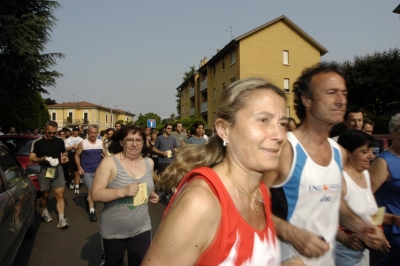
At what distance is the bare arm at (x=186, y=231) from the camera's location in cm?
120

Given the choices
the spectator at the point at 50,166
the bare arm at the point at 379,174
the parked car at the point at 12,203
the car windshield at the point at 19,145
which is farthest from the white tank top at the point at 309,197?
the car windshield at the point at 19,145

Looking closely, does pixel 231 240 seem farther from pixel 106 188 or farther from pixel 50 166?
pixel 50 166

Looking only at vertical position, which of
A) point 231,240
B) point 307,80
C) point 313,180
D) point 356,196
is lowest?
point 356,196

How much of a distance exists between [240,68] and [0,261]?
98.2ft

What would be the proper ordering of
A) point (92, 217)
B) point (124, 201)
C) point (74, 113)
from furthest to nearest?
point (74, 113)
point (92, 217)
point (124, 201)

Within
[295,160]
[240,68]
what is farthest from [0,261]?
[240,68]

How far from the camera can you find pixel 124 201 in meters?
3.33

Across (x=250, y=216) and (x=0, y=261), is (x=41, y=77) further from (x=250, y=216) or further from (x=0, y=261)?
(x=250, y=216)

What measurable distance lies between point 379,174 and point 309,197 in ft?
5.00

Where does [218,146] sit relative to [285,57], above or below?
below

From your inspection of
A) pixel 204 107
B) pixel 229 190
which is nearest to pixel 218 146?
pixel 229 190

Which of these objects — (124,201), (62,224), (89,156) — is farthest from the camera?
(89,156)

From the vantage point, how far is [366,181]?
3.05 m

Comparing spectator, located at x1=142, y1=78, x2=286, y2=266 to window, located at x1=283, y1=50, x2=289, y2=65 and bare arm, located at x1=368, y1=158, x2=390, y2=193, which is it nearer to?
bare arm, located at x1=368, y1=158, x2=390, y2=193
